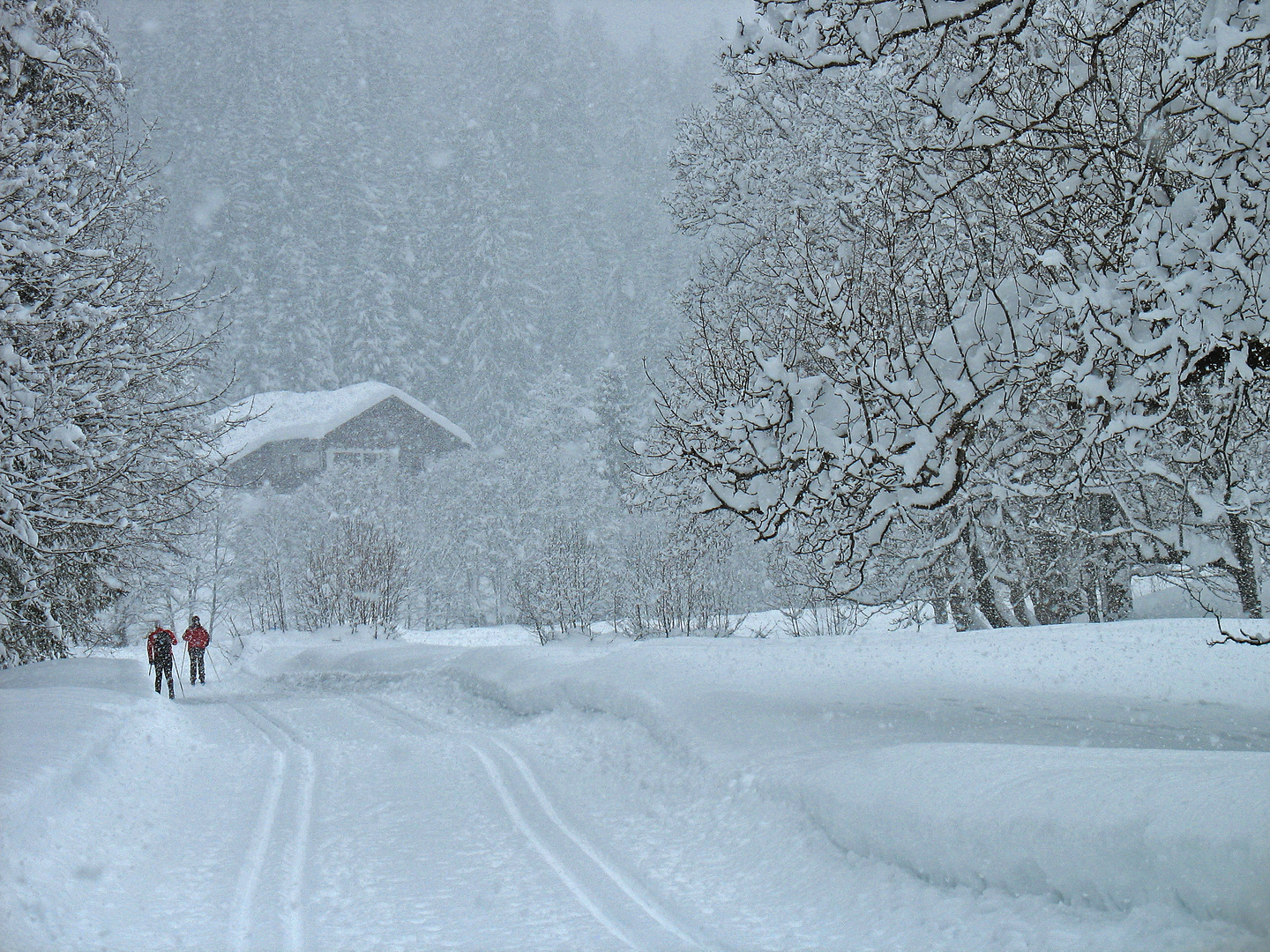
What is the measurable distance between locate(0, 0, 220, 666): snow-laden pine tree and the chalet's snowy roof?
3503 cm

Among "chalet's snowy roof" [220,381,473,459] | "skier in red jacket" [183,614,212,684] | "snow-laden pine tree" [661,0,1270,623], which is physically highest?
"chalet's snowy roof" [220,381,473,459]

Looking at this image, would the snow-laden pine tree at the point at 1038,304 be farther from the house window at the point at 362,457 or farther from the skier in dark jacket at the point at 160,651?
the house window at the point at 362,457

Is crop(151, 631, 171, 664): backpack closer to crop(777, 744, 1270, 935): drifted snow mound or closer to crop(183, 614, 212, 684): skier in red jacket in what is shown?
crop(183, 614, 212, 684): skier in red jacket

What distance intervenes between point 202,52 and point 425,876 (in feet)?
209

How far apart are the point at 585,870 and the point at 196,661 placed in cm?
2062

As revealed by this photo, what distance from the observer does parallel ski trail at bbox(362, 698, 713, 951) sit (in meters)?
5.43

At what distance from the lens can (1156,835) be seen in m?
4.50

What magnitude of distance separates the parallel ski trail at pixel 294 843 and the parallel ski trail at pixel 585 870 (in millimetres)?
1750

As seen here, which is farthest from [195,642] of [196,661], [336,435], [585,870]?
[336,435]

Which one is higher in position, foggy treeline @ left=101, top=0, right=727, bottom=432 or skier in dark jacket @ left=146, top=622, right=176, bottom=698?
foggy treeline @ left=101, top=0, right=727, bottom=432

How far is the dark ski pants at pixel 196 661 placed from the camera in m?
22.8

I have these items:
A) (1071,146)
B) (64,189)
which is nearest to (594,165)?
(64,189)

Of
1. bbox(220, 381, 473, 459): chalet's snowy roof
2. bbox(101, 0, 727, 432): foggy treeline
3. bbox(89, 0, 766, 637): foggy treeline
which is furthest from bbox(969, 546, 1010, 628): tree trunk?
bbox(101, 0, 727, 432): foggy treeline

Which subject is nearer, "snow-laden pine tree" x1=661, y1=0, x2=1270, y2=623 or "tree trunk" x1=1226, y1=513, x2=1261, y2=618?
"snow-laden pine tree" x1=661, y1=0, x2=1270, y2=623
